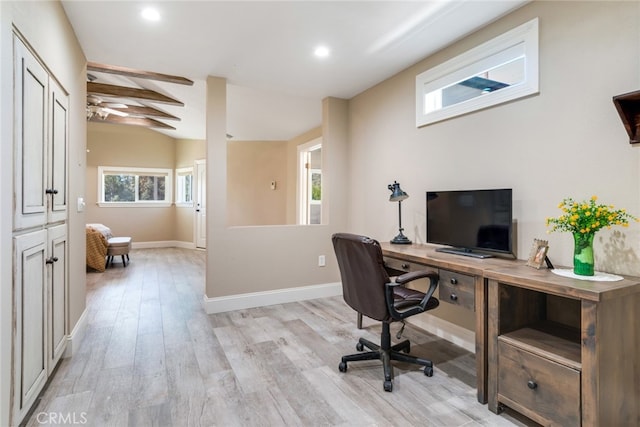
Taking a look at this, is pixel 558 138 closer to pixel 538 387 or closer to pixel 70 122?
pixel 538 387

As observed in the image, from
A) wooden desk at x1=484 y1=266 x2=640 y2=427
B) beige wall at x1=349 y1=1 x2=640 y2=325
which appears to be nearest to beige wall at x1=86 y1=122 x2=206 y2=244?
beige wall at x1=349 y1=1 x2=640 y2=325

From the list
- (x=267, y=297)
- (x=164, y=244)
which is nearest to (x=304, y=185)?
(x=267, y=297)

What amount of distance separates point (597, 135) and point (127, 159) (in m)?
8.68

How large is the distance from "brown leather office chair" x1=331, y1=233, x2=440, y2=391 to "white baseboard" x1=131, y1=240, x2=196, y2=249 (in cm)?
650

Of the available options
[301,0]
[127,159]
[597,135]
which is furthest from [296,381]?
[127,159]

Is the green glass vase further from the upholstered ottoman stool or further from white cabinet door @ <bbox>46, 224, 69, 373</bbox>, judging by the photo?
the upholstered ottoman stool

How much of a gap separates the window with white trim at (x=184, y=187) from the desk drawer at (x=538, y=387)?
24.8ft

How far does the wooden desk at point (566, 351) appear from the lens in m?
1.38

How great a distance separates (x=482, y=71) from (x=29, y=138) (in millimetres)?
2909

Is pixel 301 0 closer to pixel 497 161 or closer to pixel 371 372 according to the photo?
pixel 497 161

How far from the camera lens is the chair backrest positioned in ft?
6.43

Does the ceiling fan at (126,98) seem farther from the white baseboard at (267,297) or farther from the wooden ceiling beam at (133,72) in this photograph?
the white baseboard at (267,297)

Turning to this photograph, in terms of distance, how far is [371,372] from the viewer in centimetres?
224

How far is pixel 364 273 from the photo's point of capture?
2.04 metres
